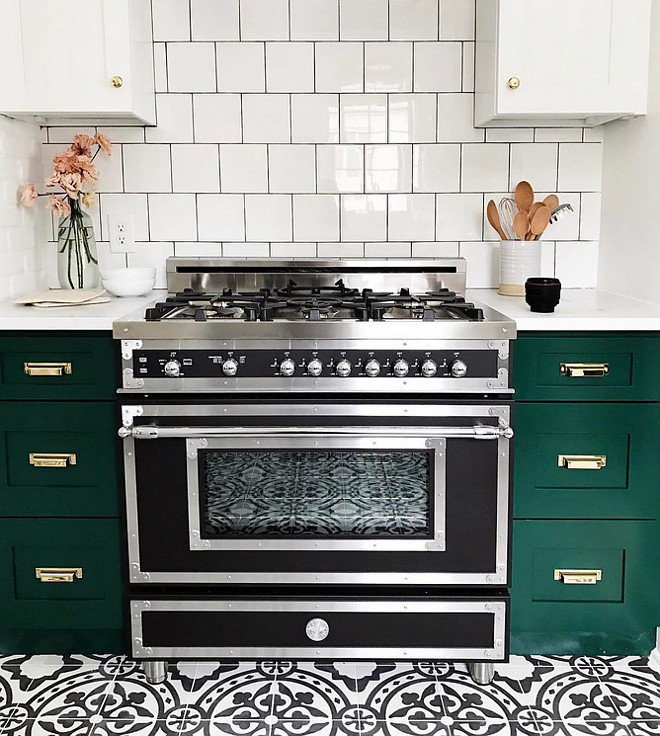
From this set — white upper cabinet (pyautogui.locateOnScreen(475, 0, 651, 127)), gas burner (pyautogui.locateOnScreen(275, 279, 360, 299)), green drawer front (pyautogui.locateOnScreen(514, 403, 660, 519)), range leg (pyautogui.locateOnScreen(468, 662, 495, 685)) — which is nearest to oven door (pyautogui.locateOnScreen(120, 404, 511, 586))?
green drawer front (pyautogui.locateOnScreen(514, 403, 660, 519))

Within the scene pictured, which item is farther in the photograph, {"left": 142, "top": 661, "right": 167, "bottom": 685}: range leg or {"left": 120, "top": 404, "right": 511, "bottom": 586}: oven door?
{"left": 142, "top": 661, "right": 167, "bottom": 685}: range leg

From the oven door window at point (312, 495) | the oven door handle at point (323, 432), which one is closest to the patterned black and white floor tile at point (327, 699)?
the oven door window at point (312, 495)

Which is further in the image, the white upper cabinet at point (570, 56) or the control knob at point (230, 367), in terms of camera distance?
the white upper cabinet at point (570, 56)

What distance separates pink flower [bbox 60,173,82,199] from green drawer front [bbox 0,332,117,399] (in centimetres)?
58

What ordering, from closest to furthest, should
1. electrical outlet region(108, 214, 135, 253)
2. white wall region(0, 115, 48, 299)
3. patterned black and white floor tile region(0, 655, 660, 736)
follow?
1. patterned black and white floor tile region(0, 655, 660, 736)
2. white wall region(0, 115, 48, 299)
3. electrical outlet region(108, 214, 135, 253)

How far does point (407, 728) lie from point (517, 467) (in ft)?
2.32

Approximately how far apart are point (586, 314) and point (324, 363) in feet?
2.35

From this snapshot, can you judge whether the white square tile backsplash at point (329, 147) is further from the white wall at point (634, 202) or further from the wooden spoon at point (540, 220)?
the wooden spoon at point (540, 220)

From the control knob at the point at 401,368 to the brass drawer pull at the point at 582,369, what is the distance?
0.42m

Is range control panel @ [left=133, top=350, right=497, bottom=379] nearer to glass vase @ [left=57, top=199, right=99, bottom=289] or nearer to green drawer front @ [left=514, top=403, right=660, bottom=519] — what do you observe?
green drawer front @ [left=514, top=403, right=660, bottom=519]

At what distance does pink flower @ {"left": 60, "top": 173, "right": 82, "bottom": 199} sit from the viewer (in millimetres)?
2455

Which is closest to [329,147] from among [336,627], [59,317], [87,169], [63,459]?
[87,169]

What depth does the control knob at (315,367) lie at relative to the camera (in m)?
2.02

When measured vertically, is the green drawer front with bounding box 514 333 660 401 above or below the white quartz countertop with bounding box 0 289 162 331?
below
